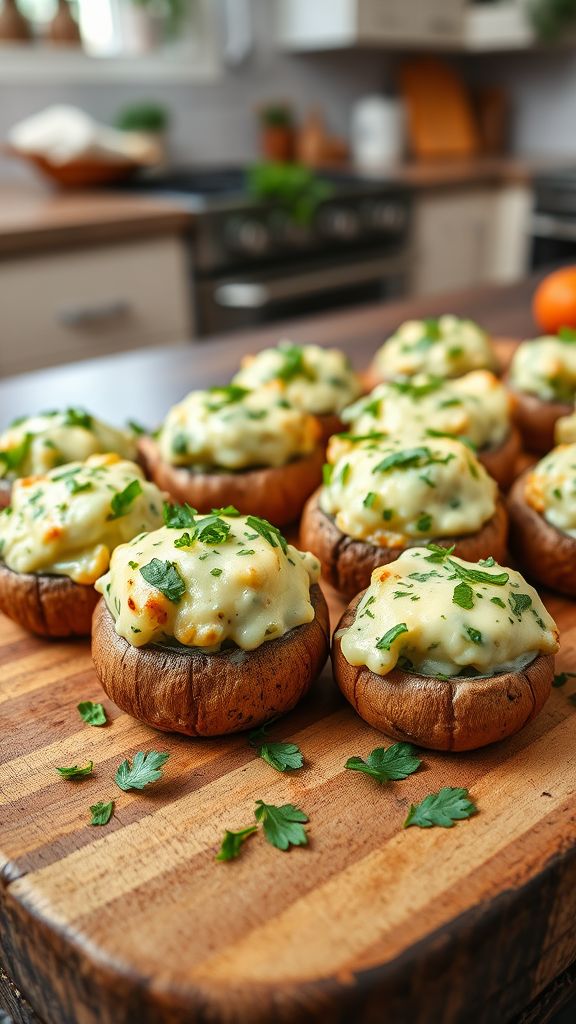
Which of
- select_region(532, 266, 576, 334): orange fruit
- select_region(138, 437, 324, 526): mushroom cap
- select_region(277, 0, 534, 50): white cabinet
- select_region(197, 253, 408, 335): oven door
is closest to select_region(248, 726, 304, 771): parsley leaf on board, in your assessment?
select_region(138, 437, 324, 526): mushroom cap

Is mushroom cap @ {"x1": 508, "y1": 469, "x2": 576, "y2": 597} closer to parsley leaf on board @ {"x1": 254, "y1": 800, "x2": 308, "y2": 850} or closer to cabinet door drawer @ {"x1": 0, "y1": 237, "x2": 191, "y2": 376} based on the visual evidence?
parsley leaf on board @ {"x1": 254, "y1": 800, "x2": 308, "y2": 850}

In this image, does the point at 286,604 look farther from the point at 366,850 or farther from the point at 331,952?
the point at 331,952

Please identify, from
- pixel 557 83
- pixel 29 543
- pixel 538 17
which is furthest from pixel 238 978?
pixel 557 83

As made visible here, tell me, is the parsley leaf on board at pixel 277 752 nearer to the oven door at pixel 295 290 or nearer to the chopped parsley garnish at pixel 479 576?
the chopped parsley garnish at pixel 479 576

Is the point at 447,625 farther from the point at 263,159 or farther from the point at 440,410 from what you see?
the point at 263,159

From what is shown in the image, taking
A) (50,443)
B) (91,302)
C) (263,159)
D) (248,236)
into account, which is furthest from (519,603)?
(263,159)

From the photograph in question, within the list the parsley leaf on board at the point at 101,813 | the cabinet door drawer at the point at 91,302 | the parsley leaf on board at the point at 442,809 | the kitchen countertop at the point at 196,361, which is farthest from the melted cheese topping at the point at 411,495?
the cabinet door drawer at the point at 91,302
